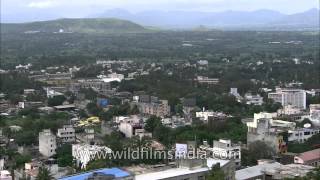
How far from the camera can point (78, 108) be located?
111 ft

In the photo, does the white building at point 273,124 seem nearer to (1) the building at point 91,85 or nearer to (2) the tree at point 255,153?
(2) the tree at point 255,153

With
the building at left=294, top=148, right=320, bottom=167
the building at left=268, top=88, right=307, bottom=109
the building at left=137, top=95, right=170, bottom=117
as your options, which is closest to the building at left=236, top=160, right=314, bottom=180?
the building at left=294, top=148, right=320, bottom=167

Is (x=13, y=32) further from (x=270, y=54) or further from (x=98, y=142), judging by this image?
(x=98, y=142)

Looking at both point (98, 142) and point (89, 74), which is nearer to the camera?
point (98, 142)

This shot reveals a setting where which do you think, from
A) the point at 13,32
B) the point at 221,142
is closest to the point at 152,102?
the point at 221,142

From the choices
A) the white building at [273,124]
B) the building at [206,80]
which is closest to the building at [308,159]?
Answer: the white building at [273,124]

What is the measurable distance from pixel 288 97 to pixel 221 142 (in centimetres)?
1398

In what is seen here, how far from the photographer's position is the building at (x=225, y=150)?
64.9ft

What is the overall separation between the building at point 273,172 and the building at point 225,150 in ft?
4.86

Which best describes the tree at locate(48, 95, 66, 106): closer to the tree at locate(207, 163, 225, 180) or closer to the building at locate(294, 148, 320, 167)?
the building at locate(294, 148, 320, 167)

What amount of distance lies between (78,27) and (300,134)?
3895 inches

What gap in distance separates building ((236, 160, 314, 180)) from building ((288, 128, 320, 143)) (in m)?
5.00

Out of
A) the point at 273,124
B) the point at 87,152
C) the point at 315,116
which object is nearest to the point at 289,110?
the point at 315,116

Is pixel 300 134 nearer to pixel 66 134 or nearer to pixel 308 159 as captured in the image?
pixel 308 159
